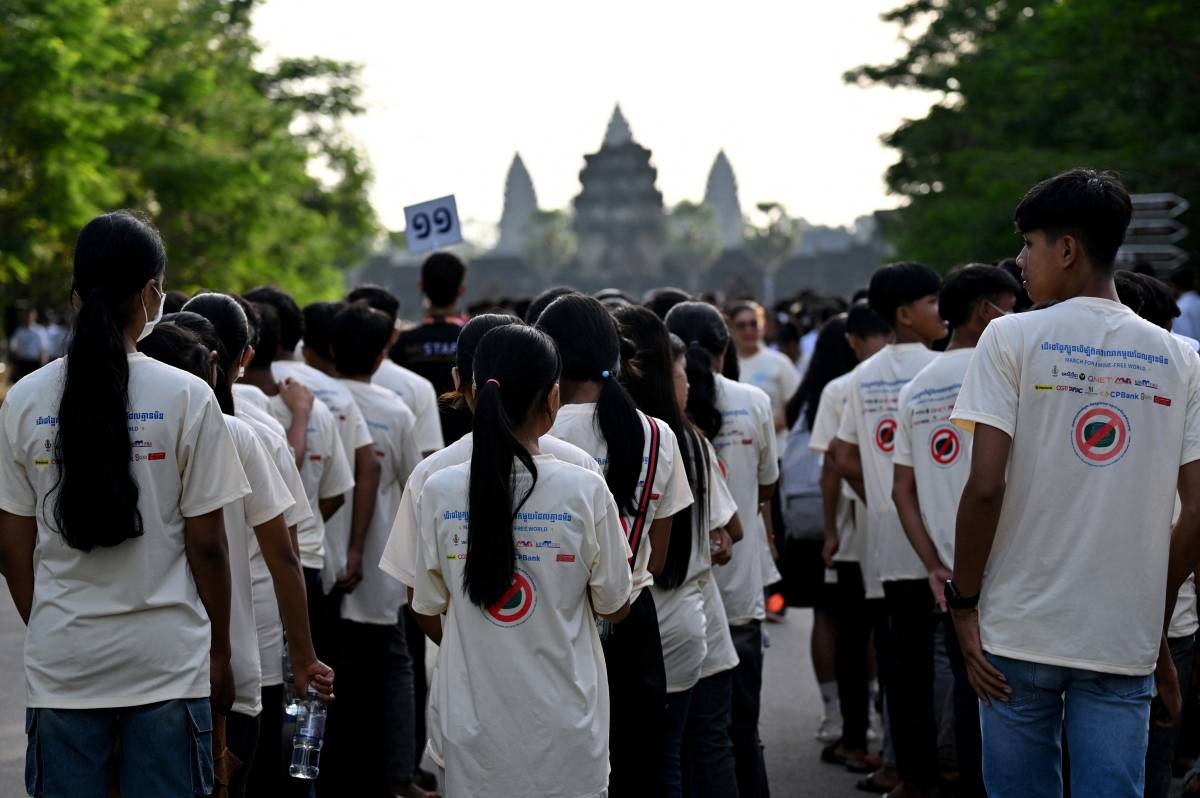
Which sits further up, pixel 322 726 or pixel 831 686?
pixel 322 726

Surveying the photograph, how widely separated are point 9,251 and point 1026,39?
16.9 metres

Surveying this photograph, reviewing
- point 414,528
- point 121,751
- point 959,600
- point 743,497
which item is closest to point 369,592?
point 743,497

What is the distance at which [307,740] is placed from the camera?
431 centimetres

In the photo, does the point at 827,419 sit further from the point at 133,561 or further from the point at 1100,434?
the point at 133,561

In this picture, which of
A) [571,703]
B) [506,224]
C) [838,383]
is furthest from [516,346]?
[506,224]

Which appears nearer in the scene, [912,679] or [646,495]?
[646,495]

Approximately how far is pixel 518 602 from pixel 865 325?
3.62 metres

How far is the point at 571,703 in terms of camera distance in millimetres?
3498

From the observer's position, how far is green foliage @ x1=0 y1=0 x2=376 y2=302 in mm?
21531

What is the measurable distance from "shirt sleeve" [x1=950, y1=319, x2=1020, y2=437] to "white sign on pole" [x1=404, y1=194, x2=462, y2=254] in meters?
6.22

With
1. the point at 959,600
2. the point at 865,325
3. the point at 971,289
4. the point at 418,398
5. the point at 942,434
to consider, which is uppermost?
the point at 971,289

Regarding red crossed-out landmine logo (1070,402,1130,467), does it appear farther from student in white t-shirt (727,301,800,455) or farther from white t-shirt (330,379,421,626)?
student in white t-shirt (727,301,800,455)

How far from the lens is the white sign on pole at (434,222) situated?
9508mm

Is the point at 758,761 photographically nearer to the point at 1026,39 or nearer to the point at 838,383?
the point at 838,383
